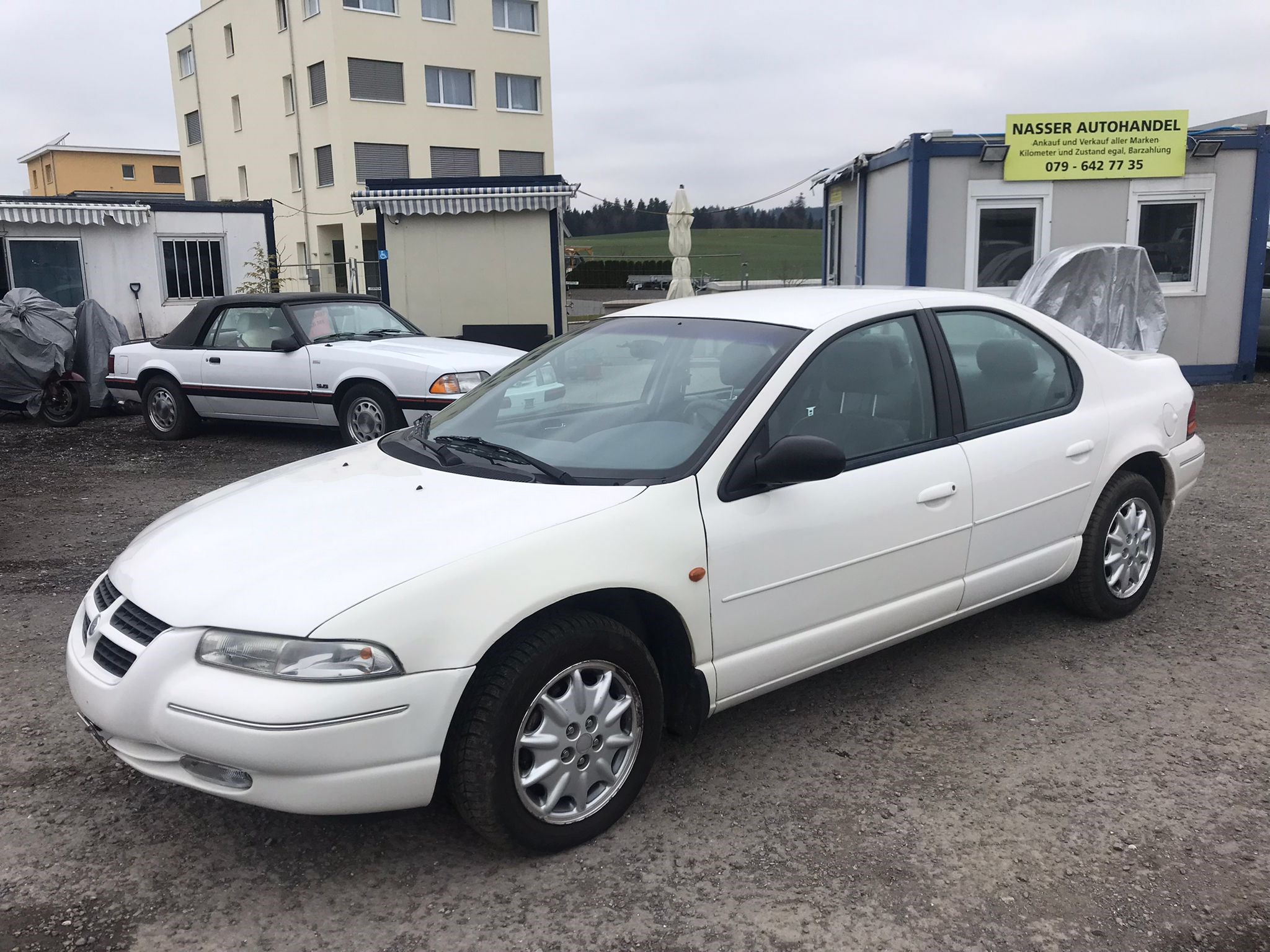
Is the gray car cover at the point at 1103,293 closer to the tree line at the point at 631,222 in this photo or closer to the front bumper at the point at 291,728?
the front bumper at the point at 291,728

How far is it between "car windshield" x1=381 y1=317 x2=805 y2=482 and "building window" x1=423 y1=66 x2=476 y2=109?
36244 millimetres

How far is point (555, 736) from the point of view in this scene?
Answer: 2.91 meters

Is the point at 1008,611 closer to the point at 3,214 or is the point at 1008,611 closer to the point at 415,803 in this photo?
the point at 415,803

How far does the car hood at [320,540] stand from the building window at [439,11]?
124ft

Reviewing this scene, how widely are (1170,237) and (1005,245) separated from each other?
2064 mm

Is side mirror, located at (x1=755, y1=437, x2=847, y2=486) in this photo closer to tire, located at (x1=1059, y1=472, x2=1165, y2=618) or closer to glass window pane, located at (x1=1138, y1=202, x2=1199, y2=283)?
tire, located at (x1=1059, y1=472, x2=1165, y2=618)

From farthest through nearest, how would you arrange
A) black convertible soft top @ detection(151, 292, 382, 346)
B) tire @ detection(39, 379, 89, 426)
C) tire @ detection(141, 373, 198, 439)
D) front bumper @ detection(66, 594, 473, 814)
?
tire @ detection(39, 379, 89, 426)
tire @ detection(141, 373, 198, 439)
black convertible soft top @ detection(151, 292, 382, 346)
front bumper @ detection(66, 594, 473, 814)

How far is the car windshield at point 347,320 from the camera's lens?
32.3 feet

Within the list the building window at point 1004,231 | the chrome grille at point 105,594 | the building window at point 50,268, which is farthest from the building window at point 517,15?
the chrome grille at point 105,594

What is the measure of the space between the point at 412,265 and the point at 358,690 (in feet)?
47.7

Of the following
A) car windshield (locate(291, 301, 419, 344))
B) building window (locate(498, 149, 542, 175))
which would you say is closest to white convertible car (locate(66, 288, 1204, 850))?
car windshield (locate(291, 301, 419, 344))

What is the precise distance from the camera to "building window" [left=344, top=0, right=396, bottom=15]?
34875 mm

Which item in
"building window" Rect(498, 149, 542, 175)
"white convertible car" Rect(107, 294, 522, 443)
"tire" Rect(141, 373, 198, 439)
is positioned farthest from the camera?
"building window" Rect(498, 149, 542, 175)

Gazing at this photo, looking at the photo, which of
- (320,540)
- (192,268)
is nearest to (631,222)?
(192,268)
